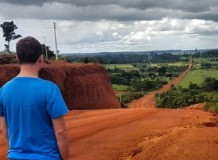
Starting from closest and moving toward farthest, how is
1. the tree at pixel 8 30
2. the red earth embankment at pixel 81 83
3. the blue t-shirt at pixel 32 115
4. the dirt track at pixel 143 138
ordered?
1. the blue t-shirt at pixel 32 115
2. the dirt track at pixel 143 138
3. the red earth embankment at pixel 81 83
4. the tree at pixel 8 30

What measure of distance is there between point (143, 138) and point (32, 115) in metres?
9.72

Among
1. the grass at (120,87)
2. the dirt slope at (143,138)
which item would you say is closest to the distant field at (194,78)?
the grass at (120,87)

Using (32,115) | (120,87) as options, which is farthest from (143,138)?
(120,87)

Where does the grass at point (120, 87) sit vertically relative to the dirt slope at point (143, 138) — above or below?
below

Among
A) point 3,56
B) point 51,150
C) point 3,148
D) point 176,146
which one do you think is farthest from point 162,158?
point 3,56

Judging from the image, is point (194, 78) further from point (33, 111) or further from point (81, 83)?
point (33, 111)

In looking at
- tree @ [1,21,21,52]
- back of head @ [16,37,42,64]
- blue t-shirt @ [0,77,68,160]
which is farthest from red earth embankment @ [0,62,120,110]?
back of head @ [16,37,42,64]

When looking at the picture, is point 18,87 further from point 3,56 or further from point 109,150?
point 3,56

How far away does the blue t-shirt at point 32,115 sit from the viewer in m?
3.66

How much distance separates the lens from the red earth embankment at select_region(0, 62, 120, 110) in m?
26.5

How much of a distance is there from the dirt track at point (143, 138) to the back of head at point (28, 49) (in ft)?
22.9

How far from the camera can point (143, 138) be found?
43.2 ft

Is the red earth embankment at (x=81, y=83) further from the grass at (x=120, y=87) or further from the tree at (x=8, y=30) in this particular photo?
the grass at (x=120, y=87)

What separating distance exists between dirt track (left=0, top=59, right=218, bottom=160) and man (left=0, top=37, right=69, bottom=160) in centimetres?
671
